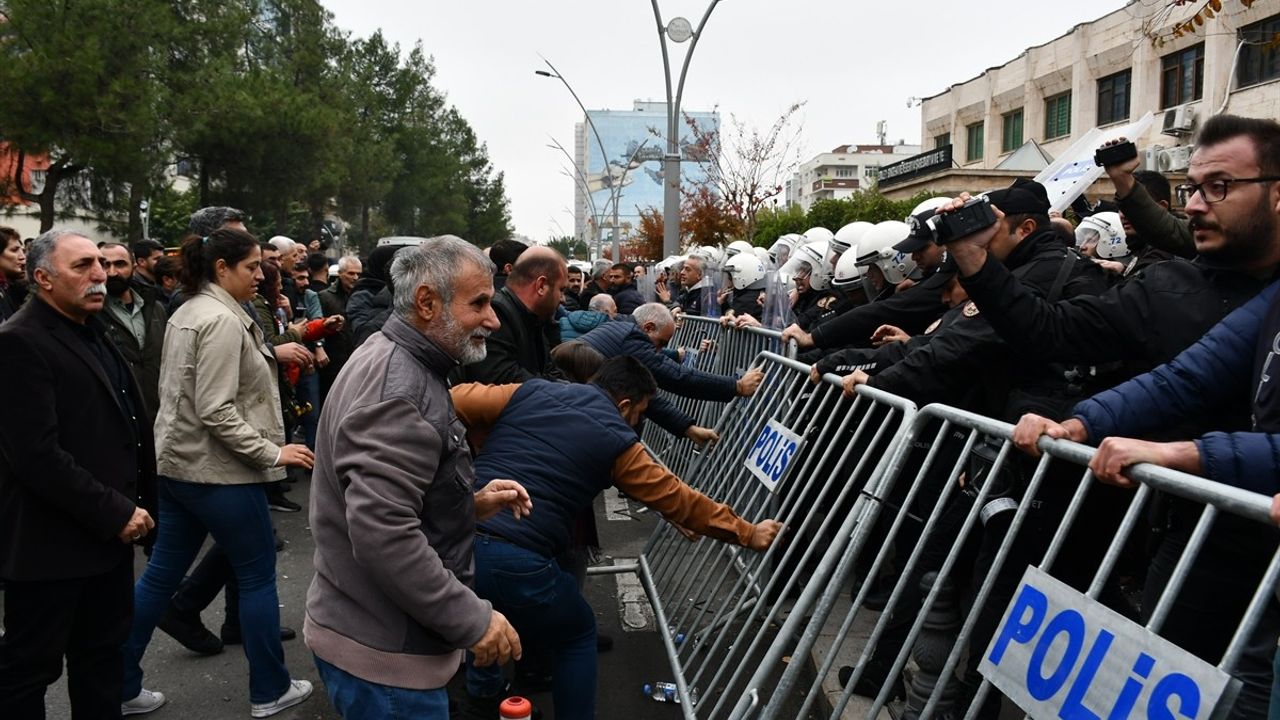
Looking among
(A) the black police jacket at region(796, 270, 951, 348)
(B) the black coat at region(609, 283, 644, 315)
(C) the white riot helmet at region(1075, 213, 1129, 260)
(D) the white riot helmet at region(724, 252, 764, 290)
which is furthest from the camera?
(B) the black coat at region(609, 283, 644, 315)

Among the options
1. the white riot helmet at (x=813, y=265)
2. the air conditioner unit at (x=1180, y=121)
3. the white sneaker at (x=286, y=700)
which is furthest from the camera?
the air conditioner unit at (x=1180, y=121)

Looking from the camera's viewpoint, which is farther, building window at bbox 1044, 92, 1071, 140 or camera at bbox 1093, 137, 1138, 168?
building window at bbox 1044, 92, 1071, 140

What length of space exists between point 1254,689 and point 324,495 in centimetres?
239

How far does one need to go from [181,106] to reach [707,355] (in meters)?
17.2

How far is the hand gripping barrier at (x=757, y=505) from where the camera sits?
139 inches

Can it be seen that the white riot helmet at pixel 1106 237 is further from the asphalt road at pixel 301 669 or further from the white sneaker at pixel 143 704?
the white sneaker at pixel 143 704

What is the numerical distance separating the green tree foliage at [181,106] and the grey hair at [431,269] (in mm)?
17617

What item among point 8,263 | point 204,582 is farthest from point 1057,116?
point 204,582

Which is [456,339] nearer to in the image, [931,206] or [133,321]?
[931,206]

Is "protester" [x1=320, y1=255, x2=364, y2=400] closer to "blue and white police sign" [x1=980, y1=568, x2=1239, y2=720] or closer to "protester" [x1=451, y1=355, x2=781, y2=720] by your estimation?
"protester" [x1=451, y1=355, x2=781, y2=720]

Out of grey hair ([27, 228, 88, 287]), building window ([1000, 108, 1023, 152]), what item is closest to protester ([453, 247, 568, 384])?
grey hair ([27, 228, 88, 287])

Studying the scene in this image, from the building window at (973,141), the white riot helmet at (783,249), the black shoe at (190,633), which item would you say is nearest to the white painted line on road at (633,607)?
the black shoe at (190,633)

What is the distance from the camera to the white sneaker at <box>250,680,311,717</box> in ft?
13.2

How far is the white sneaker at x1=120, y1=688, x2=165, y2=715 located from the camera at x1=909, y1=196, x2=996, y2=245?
149 inches
